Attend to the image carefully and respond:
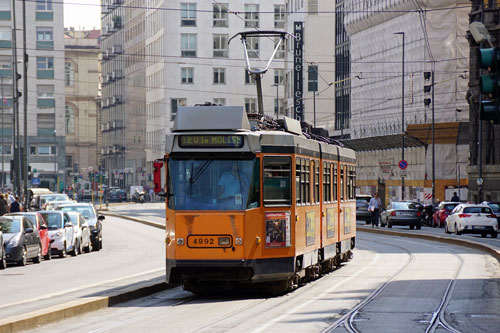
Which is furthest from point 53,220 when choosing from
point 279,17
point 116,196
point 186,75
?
point 279,17

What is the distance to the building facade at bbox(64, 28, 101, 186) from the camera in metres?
163

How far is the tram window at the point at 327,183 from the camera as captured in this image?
26.2 metres

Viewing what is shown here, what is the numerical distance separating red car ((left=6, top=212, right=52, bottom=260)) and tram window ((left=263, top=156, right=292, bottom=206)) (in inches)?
586

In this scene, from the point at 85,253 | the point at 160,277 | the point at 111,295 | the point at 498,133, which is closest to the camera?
the point at 111,295

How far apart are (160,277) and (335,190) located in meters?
4.94

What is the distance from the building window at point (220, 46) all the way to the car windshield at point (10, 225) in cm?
9798

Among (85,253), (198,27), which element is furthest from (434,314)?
(198,27)

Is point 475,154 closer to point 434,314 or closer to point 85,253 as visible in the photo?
point 85,253

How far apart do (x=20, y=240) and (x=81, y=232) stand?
7647 mm

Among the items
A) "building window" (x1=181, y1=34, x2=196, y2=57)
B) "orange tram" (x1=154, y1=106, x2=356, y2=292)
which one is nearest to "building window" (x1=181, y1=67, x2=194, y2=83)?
"building window" (x1=181, y1=34, x2=196, y2=57)

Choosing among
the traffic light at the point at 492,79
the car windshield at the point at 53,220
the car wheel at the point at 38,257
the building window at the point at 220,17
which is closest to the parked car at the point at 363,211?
the car windshield at the point at 53,220

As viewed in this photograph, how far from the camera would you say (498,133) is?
241 ft

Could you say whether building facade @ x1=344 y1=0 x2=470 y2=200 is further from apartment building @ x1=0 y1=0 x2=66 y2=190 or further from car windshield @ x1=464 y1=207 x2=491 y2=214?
apartment building @ x1=0 y1=0 x2=66 y2=190

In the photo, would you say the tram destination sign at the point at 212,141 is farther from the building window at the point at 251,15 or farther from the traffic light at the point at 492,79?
the building window at the point at 251,15
